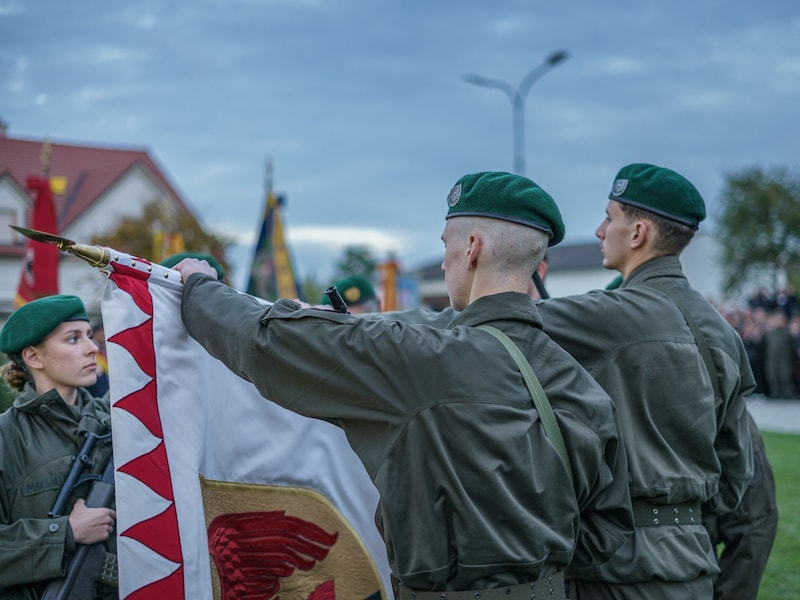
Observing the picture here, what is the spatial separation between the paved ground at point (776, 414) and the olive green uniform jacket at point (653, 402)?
506 inches

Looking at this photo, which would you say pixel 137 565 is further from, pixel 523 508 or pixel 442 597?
pixel 523 508

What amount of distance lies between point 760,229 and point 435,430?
3985cm

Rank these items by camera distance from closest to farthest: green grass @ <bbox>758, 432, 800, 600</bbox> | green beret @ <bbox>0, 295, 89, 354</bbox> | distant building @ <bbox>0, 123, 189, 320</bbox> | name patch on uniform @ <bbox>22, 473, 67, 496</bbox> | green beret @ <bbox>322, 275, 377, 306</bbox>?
name patch on uniform @ <bbox>22, 473, 67, 496</bbox> → green beret @ <bbox>0, 295, 89, 354</bbox> → green grass @ <bbox>758, 432, 800, 600</bbox> → green beret @ <bbox>322, 275, 377, 306</bbox> → distant building @ <bbox>0, 123, 189, 320</bbox>

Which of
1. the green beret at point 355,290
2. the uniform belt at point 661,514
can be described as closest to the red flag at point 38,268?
the green beret at point 355,290

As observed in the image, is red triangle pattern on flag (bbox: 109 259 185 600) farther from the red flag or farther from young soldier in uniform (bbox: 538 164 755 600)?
the red flag

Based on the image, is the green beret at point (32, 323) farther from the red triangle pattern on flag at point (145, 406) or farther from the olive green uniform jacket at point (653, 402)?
the olive green uniform jacket at point (653, 402)

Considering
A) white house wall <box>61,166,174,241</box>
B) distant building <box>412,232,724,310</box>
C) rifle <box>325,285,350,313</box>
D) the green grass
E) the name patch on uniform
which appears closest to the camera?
rifle <box>325,285,350,313</box>

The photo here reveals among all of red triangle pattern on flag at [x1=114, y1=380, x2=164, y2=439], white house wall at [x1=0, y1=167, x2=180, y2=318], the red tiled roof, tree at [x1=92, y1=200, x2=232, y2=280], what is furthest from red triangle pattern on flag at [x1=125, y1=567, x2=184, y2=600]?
the red tiled roof

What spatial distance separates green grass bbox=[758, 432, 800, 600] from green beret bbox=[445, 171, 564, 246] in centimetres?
474

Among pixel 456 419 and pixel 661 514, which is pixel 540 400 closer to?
pixel 456 419

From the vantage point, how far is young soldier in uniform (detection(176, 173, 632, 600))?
2174mm

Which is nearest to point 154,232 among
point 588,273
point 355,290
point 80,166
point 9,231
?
point 80,166

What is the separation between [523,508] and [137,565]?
3.75 ft

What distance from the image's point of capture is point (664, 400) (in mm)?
2973
